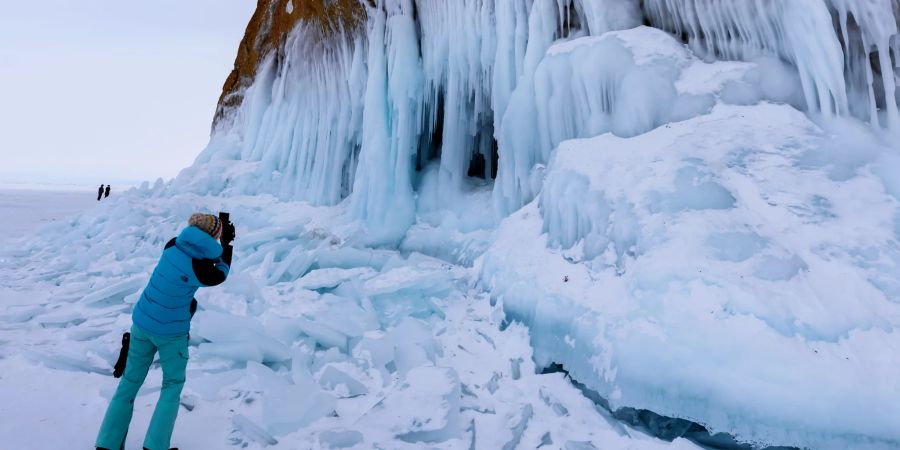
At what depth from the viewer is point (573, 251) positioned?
4793 millimetres

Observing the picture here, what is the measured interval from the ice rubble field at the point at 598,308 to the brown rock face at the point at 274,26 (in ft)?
19.5

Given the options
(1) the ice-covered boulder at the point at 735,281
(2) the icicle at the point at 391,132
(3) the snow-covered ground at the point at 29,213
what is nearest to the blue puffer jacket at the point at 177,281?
(1) the ice-covered boulder at the point at 735,281

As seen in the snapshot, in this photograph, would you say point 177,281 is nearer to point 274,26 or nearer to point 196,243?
point 196,243

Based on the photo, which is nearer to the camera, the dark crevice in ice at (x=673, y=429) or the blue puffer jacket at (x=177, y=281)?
the blue puffer jacket at (x=177, y=281)

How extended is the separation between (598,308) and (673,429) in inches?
41.4

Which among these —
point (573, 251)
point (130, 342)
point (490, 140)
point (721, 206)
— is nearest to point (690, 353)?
point (721, 206)

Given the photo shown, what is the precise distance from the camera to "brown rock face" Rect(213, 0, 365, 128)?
10586mm

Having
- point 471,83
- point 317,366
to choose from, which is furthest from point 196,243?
point 471,83

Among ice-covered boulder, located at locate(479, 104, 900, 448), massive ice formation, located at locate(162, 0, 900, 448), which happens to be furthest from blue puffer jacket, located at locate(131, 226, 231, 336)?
ice-covered boulder, located at locate(479, 104, 900, 448)

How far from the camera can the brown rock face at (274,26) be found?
10586 mm

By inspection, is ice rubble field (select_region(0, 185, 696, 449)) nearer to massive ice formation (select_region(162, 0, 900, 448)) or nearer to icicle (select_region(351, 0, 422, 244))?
massive ice formation (select_region(162, 0, 900, 448))

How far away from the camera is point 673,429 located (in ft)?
10.4

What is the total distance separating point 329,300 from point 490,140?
462 cm

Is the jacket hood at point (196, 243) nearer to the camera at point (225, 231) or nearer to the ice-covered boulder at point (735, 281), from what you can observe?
the camera at point (225, 231)
